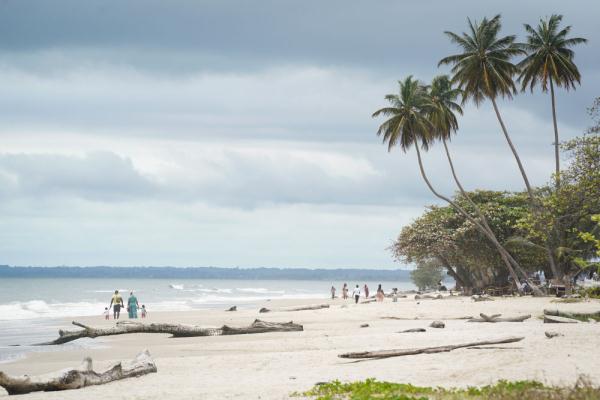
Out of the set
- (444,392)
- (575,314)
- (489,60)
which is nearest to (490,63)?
(489,60)

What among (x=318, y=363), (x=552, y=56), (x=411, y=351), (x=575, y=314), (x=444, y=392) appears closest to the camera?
(x=444, y=392)

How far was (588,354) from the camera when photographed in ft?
43.9

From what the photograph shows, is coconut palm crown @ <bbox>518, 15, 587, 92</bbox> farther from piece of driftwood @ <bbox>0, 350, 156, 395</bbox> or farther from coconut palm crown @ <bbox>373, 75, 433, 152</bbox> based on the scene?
piece of driftwood @ <bbox>0, 350, 156, 395</bbox>

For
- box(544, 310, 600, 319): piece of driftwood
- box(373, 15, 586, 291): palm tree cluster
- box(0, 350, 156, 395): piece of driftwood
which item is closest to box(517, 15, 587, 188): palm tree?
box(373, 15, 586, 291): palm tree cluster

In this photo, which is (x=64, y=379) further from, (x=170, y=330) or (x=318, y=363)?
(x=170, y=330)

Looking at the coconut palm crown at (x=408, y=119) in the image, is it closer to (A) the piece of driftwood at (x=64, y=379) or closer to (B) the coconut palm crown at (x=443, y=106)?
(B) the coconut palm crown at (x=443, y=106)

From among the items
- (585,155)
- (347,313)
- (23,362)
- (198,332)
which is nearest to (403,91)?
(585,155)

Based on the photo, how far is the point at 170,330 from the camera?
22.8 m

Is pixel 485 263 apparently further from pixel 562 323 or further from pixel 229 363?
pixel 229 363

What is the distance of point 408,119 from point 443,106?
3984 mm

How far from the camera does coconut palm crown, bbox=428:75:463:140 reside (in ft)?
160

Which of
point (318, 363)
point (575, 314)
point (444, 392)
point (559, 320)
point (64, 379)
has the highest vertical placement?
point (575, 314)

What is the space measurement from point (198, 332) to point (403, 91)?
99.9 ft

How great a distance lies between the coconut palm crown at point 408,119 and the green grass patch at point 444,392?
125 ft
